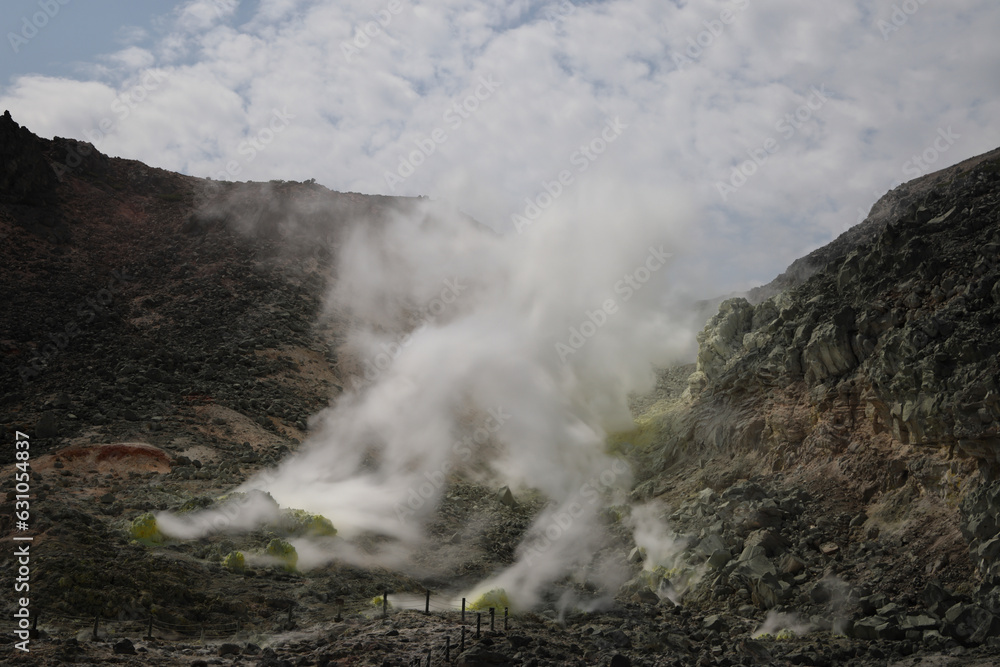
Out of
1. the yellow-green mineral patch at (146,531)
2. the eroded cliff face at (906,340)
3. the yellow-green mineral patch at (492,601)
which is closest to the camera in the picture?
the yellow-green mineral patch at (492,601)

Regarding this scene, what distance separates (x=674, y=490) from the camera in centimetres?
2778

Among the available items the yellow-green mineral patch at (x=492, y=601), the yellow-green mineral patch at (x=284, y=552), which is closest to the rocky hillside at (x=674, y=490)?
the yellow-green mineral patch at (x=284, y=552)

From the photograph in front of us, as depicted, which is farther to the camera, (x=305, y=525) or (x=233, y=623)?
(x=305, y=525)

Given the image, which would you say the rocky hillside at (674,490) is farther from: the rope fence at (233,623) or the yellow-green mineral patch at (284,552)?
the yellow-green mineral patch at (284,552)

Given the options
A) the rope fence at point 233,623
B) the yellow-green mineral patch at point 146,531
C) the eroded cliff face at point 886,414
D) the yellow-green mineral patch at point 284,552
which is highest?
the eroded cliff face at point 886,414

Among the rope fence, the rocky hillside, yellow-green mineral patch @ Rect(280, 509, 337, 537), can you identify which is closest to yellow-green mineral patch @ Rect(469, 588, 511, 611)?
the rope fence

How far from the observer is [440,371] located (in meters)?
39.2

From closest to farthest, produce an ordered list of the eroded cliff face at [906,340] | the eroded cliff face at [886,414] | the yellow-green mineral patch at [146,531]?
the eroded cliff face at [886,414] < the eroded cliff face at [906,340] < the yellow-green mineral patch at [146,531]

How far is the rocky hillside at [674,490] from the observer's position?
51.2ft

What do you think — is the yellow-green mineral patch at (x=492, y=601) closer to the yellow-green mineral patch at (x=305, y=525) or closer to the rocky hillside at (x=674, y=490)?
the rocky hillside at (x=674, y=490)

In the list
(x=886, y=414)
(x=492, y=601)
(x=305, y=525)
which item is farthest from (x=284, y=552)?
(x=886, y=414)

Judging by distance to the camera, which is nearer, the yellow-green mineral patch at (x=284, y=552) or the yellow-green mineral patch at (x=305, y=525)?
the yellow-green mineral patch at (x=284, y=552)

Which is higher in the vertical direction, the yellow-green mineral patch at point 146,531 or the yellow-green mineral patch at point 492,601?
the yellow-green mineral patch at point 146,531

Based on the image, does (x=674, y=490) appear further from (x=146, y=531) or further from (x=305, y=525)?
(x=146, y=531)
